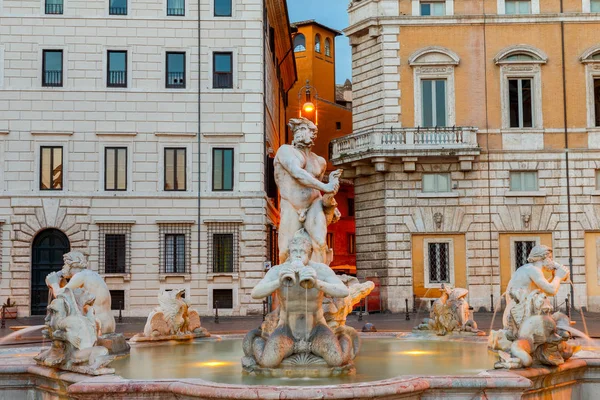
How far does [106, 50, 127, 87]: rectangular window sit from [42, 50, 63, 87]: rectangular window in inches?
73.4

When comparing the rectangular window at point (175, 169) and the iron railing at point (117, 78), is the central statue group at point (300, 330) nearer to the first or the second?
the rectangular window at point (175, 169)

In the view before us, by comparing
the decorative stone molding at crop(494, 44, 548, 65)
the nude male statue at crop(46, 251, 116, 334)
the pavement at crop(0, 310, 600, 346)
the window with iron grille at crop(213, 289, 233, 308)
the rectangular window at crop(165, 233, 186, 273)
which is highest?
the decorative stone molding at crop(494, 44, 548, 65)

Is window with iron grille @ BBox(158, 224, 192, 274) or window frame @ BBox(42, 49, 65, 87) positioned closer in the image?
window with iron grille @ BBox(158, 224, 192, 274)

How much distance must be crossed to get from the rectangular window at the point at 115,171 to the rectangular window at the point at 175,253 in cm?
272

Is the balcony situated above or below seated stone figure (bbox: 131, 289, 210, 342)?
above

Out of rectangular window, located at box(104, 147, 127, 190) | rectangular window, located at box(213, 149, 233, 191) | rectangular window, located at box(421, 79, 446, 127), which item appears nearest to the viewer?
rectangular window, located at box(104, 147, 127, 190)

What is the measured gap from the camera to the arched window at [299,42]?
214 ft

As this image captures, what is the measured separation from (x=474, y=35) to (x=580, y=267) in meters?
10.2

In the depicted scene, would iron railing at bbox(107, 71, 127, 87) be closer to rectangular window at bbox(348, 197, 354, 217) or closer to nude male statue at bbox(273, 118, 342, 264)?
nude male statue at bbox(273, 118, 342, 264)

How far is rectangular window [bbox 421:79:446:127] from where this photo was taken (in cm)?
3291

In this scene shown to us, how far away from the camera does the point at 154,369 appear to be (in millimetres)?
10023

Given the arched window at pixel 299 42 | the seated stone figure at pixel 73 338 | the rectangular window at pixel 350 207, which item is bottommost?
the seated stone figure at pixel 73 338

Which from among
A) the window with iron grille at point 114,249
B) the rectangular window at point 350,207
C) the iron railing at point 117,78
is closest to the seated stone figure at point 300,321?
the window with iron grille at point 114,249

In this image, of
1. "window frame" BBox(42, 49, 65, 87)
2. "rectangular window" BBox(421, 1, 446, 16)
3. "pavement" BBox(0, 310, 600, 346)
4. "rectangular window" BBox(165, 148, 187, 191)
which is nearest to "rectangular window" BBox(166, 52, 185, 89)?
"rectangular window" BBox(165, 148, 187, 191)
